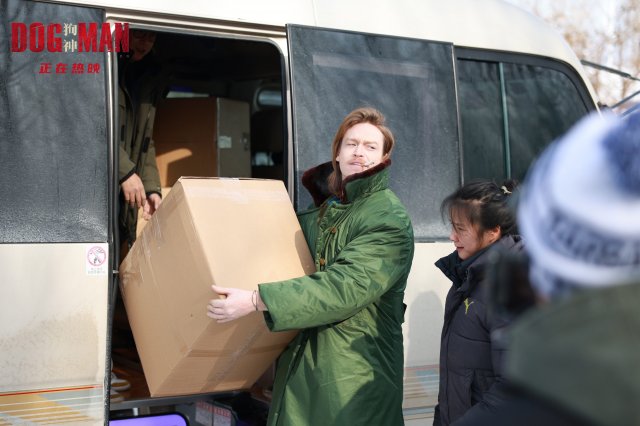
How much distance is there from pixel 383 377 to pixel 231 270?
65 centimetres

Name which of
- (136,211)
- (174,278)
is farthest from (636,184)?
(136,211)

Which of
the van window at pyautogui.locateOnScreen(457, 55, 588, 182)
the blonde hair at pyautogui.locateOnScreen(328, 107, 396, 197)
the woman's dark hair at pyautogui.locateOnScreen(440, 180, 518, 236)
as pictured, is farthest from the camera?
the van window at pyautogui.locateOnScreen(457, 55, 588, 182)

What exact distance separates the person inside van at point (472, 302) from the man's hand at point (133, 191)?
153 cm

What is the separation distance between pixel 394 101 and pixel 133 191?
132cm

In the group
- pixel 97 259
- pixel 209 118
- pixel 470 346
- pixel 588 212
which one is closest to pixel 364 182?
pixel 470 346

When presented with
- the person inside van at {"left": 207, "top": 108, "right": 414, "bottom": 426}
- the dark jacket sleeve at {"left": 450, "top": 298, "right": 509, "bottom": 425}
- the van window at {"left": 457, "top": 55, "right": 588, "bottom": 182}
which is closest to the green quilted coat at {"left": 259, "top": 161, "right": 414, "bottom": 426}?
the person inside van at {"left": 207, "top": 108, "right": 414, "bottom": 426}

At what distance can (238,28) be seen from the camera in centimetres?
359

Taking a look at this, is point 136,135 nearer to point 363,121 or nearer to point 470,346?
point 363,121

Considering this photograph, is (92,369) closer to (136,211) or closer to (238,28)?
(136,211)

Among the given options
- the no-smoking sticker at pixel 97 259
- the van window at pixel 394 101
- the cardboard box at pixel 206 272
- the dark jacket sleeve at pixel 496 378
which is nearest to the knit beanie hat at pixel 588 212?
the dark jacket sleeve at pixel 496 378

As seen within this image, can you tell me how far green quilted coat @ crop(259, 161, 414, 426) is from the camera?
2.62 meters

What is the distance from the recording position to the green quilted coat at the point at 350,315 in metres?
2.62

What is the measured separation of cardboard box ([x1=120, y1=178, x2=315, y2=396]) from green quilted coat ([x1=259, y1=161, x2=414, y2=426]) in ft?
0.50

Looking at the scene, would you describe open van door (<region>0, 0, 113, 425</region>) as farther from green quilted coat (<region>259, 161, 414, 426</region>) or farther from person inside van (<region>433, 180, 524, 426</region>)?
person inside van (<region>433, 180, 524, 426</region>)
